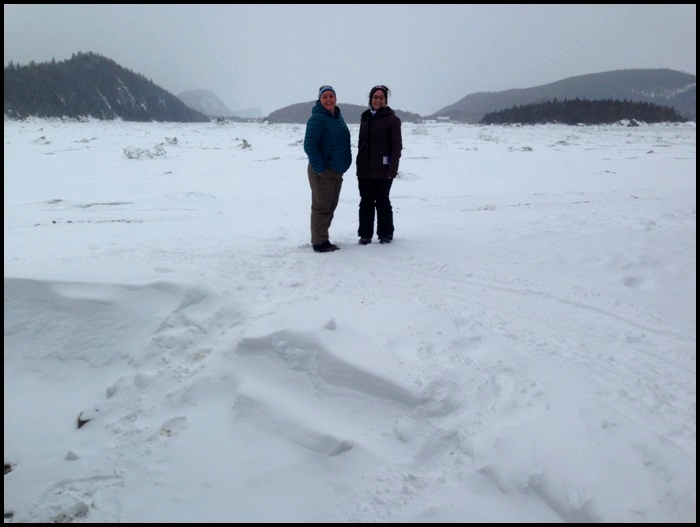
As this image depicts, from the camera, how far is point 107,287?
3213mm

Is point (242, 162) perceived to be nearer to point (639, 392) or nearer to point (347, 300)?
point (347, 300)

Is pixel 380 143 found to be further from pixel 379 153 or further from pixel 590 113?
pixel 590 113

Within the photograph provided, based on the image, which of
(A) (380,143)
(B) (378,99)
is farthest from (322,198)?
(B) (378,99)

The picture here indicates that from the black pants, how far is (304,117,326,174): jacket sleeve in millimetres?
609

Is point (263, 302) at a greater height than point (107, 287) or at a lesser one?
lesser

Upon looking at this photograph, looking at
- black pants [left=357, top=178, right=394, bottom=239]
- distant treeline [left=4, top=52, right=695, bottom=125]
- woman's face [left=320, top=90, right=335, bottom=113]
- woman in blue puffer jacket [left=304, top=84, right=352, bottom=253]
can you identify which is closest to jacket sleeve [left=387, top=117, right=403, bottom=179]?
black pants [left=357, top=178, right=394, bottom=239]

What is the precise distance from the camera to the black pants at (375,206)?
4.91 meters

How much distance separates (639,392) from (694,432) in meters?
0.31

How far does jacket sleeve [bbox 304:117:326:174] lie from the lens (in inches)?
173

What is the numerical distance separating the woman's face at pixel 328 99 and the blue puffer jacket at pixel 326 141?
1.6 inches

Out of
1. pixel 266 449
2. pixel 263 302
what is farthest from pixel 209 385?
pixel 263 302

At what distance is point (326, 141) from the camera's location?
14.7 feet

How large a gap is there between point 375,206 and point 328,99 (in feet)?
4.42

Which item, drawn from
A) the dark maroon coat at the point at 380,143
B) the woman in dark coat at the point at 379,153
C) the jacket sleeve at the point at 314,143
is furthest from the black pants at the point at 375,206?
the jacket sleeve at the point at 314,143
